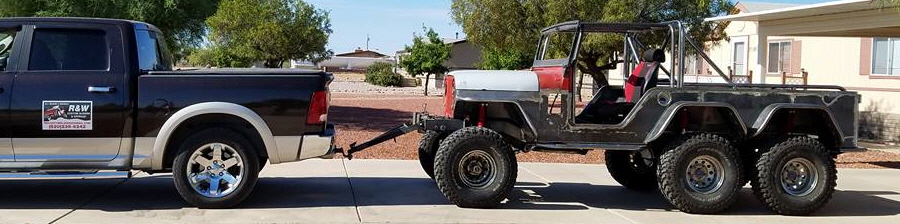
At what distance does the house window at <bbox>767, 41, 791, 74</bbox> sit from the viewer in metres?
24.3

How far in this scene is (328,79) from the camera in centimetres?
795

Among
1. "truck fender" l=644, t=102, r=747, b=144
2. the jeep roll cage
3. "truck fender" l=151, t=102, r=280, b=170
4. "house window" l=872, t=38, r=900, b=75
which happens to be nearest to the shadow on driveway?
"truck fender" l=151, t=102, r=280, b=170

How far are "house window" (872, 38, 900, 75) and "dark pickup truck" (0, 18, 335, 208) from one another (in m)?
16.4

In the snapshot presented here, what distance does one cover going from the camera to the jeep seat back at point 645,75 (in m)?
8.54

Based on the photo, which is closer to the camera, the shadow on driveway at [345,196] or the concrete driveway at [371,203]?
the concrete driveway at [371,203]

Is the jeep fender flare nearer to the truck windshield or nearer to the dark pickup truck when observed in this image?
the dark pickup truck

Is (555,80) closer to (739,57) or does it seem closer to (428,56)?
(739,57)

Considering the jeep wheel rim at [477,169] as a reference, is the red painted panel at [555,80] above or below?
above

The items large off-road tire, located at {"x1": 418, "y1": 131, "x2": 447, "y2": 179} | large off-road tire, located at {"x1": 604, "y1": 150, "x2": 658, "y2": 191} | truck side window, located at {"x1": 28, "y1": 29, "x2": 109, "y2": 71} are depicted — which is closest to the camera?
truck side window, located at {"x1": 28, "y1": 29, "x2": 109, "y2": 71}

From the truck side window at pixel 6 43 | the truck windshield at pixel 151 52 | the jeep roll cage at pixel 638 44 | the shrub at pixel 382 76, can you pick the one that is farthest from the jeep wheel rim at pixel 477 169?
the shrub at pixel 382 76

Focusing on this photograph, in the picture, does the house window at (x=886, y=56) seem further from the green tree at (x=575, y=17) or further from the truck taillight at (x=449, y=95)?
the truck taillight at (x=449, y=95)

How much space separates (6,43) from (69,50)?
0.59 meters

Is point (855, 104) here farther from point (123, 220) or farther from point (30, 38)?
point (30, 38)

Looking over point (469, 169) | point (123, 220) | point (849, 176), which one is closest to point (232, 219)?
point (123, 220)
